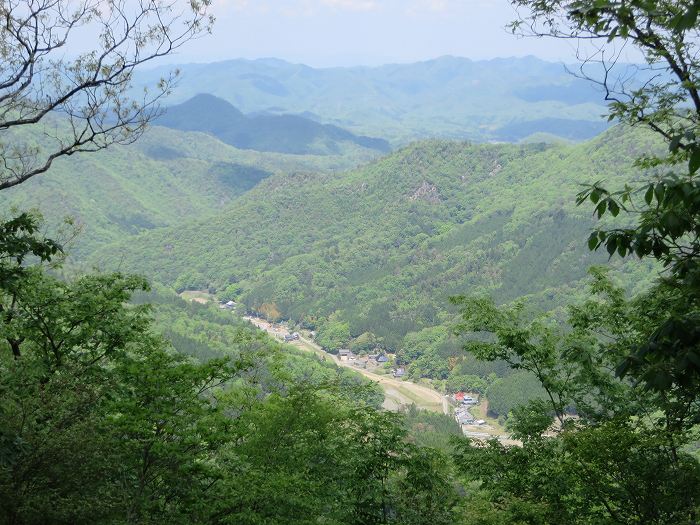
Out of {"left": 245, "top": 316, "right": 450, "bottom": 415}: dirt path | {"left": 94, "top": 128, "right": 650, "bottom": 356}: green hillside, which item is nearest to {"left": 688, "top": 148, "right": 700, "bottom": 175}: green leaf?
{"left": 245, "top": 316, "right": 450, "bottom": 415}: dirt path

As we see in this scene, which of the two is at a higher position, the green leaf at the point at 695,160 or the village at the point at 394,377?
the green leaf at the point at 695,160

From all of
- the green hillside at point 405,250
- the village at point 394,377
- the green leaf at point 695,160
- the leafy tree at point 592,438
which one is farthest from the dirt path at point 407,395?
the green leaf at point 695,160

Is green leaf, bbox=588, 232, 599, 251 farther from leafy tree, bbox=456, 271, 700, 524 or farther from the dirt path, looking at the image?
the dirt path

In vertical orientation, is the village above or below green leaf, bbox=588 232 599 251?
below

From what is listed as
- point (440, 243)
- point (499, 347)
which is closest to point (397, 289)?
point (440, 243)

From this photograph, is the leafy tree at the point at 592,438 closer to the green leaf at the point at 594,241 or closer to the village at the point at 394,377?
the green leaf at the point at 594,241

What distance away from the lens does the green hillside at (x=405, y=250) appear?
142500mm

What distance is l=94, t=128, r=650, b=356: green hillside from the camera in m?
142

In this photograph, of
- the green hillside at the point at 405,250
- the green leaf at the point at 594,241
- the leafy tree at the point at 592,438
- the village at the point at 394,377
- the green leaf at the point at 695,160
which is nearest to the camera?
the green leaf at the point at 695,160

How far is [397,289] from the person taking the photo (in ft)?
518

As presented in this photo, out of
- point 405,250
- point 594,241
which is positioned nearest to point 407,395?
point 405,250

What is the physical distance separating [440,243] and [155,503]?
549ft

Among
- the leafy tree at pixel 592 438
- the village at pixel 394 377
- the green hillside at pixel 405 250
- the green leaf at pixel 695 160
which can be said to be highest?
the green leaf at pixel 695 160

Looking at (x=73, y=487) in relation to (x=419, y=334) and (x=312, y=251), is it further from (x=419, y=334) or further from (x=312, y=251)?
(x=312, y=251)
